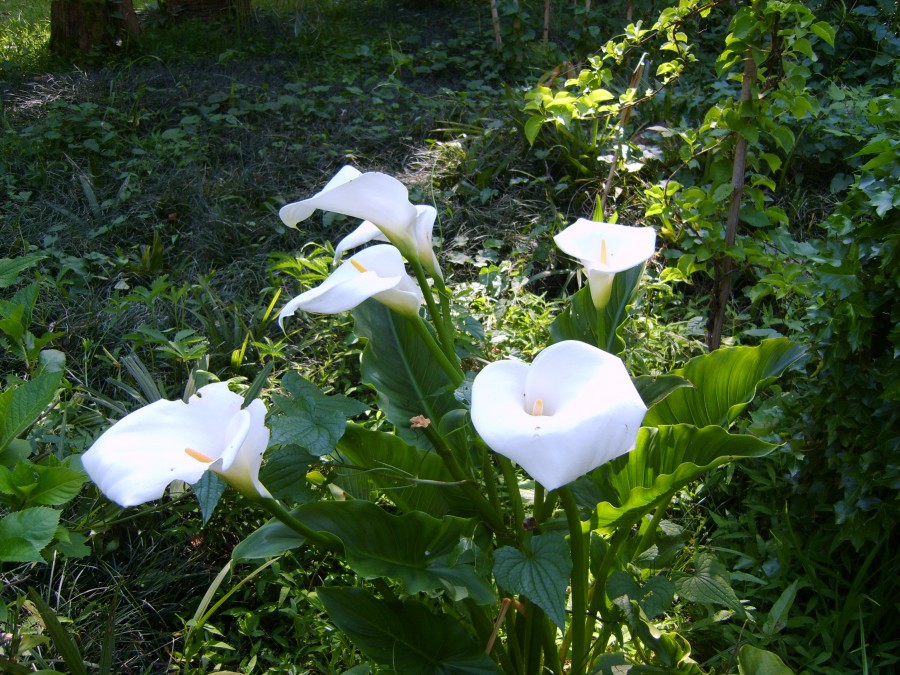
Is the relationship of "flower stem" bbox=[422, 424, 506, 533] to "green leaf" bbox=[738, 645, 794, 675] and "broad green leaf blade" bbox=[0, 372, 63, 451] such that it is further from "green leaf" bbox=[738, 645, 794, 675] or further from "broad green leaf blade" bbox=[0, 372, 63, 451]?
"broad green leaf blade" bbox=[0, 372, 63, 451]

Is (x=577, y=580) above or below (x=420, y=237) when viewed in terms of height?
below

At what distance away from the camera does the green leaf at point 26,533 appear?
93 cm

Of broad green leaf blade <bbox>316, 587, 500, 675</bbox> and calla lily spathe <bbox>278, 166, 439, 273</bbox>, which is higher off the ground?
calla lily spathe <bbox>278, 166, 439, 273</bbox>

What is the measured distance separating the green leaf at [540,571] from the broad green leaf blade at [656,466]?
148 mm

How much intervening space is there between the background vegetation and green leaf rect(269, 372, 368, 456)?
334mm

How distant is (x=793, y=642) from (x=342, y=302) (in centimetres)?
120

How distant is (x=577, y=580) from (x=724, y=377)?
0.51m

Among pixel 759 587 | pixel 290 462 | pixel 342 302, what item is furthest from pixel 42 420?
pixel 759 587

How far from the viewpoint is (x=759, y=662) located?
1.22 metres

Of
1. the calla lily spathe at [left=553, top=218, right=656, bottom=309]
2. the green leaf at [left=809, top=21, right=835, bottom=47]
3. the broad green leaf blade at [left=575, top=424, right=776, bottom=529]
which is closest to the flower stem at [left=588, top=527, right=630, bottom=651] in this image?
the broad green leaf blade at [left=575, top=424, right=776, bottom=529]

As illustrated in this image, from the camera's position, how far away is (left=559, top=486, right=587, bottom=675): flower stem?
1.03m

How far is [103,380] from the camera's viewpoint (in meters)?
2.27

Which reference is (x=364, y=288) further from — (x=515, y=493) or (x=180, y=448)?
(x=515, y=493)

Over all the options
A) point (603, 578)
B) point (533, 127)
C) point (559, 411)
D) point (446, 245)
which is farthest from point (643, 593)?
point (446, 245)
